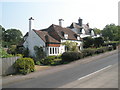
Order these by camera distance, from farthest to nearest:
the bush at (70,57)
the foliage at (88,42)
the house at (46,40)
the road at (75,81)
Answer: the foliage at (88,42) < the house at (46,40) < the bush at (70,57) < the road at (75,81)

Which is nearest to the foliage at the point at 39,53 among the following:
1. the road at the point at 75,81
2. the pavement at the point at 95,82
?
the road at the point at 75,81

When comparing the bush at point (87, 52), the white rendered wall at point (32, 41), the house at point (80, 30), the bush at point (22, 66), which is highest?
the house at point (80, 30)

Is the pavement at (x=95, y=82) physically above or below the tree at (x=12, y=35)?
below

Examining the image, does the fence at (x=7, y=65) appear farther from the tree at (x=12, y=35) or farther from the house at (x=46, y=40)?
the tree at (x=12, y=35)

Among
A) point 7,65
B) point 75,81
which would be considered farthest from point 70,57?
point 75,81

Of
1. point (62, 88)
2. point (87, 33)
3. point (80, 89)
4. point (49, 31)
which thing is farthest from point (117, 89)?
point (87, 33)

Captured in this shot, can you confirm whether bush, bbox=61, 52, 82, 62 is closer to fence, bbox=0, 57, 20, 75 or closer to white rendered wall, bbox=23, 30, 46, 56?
white rendered wall, bbox=23, 30, 46, 56

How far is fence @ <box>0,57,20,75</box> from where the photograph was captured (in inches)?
635

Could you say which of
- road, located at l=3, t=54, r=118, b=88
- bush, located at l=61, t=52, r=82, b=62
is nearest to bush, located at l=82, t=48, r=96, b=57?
bush, located at l=61, t=52, r=82, b=62

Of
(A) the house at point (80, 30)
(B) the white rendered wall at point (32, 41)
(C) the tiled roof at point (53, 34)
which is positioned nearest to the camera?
(B) the white rendered wall at point (32, 41)

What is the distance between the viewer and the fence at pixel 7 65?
1614 cm

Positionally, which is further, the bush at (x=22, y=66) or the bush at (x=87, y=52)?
the bush at (x=87, y=52)

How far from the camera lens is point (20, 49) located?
119 feet

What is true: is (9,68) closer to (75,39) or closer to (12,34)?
(75,39)
